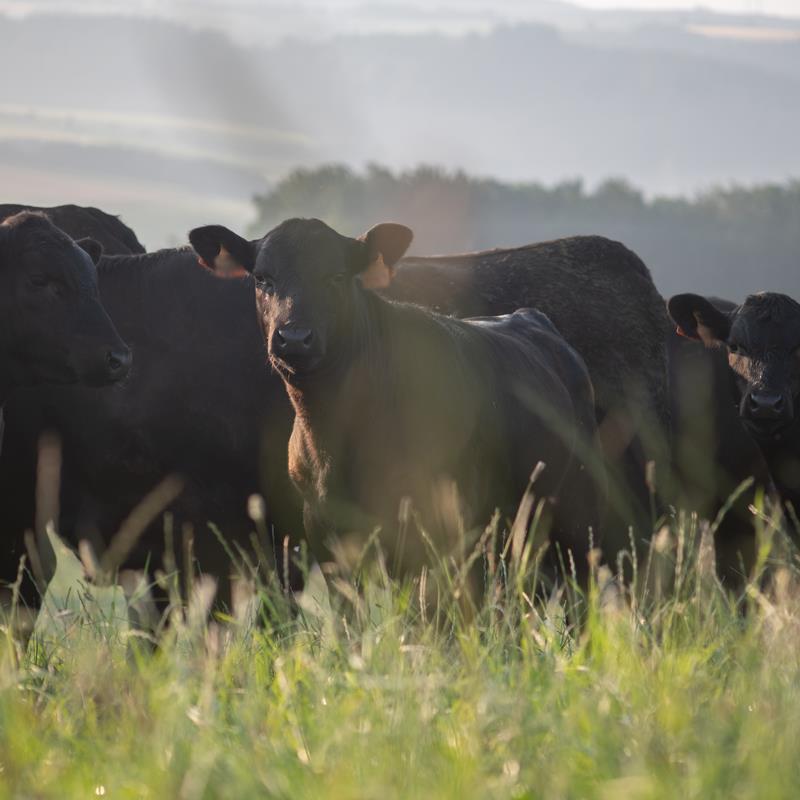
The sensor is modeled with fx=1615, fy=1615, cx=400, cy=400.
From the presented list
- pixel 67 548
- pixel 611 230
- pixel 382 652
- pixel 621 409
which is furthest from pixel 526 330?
pixel 611 230

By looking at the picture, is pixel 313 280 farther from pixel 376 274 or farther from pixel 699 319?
pixel 699 319

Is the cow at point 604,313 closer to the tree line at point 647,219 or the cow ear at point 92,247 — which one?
the cow ear at point 92,247

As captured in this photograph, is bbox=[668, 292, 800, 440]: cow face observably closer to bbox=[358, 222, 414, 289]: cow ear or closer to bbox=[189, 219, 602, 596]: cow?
bbox=[189, 219, 602, 596]: cow

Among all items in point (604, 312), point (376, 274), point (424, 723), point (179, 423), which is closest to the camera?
point (424, 723)

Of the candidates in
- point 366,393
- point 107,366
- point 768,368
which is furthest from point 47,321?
point 768,368

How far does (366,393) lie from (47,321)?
52.8 inches

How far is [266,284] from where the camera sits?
22.3 ft

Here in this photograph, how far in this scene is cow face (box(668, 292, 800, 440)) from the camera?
8.43m

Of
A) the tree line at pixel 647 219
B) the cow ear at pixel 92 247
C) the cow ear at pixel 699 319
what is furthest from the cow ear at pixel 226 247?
the tree line at pixel 647 219

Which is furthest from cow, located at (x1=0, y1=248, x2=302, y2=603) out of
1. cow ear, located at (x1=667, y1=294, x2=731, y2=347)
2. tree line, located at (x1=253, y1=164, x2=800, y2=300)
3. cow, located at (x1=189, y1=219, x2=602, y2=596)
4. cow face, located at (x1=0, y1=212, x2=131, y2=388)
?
tree line, located at (x1=253, y1=164, x2=800, y2=300)

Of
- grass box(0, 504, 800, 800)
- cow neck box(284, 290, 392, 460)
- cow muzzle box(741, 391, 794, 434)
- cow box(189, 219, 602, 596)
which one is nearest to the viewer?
grass box(0, 504, 800, 800)

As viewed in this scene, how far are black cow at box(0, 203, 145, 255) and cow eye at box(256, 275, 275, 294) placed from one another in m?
2.64

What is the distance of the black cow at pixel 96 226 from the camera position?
9438mm

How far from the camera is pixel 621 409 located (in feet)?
32.4
